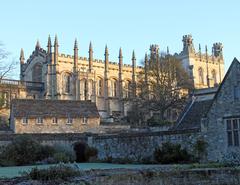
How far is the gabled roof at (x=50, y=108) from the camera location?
144ft

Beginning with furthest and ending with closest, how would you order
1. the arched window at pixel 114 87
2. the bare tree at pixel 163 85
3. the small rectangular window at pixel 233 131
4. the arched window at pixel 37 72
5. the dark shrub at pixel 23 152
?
the arched window at pixel 114 87
the arched window at pixel 37 72
the bare tree at pixel 163 85
the dark shrub at pixel 23 152
the small rectangular window at pixel 233 131

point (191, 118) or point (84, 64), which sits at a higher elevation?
point (84, 64)

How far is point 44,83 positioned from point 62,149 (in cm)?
4429

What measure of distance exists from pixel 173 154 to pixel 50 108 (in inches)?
952

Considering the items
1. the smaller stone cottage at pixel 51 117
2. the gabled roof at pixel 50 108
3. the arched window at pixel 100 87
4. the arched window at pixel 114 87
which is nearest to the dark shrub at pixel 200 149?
the smaller stone cottage at pixel 51 117

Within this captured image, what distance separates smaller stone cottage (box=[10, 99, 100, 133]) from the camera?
4331 centimetres

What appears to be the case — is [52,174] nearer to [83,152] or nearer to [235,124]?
[235,124]

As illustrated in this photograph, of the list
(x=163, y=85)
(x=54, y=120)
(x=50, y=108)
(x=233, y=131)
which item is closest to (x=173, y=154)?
(x=233, y=131)

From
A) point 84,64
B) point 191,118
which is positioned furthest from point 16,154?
point 84,64

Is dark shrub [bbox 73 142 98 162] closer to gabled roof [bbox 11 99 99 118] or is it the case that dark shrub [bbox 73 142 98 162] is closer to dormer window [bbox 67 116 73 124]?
dormer window [bbox 67 116 73 124]

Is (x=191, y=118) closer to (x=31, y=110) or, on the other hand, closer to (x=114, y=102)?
(x=31, y=110)

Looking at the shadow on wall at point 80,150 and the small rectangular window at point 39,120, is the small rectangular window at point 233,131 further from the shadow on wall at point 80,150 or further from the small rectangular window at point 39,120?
the small rectangular window at point 39,120

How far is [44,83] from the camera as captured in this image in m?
73.5

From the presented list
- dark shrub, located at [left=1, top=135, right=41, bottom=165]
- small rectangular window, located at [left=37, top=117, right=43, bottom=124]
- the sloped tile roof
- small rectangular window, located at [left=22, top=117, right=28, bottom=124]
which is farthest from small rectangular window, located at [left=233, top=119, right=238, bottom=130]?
small rectangular window, located at [left=22, top=117, right=28, bottom=124]
